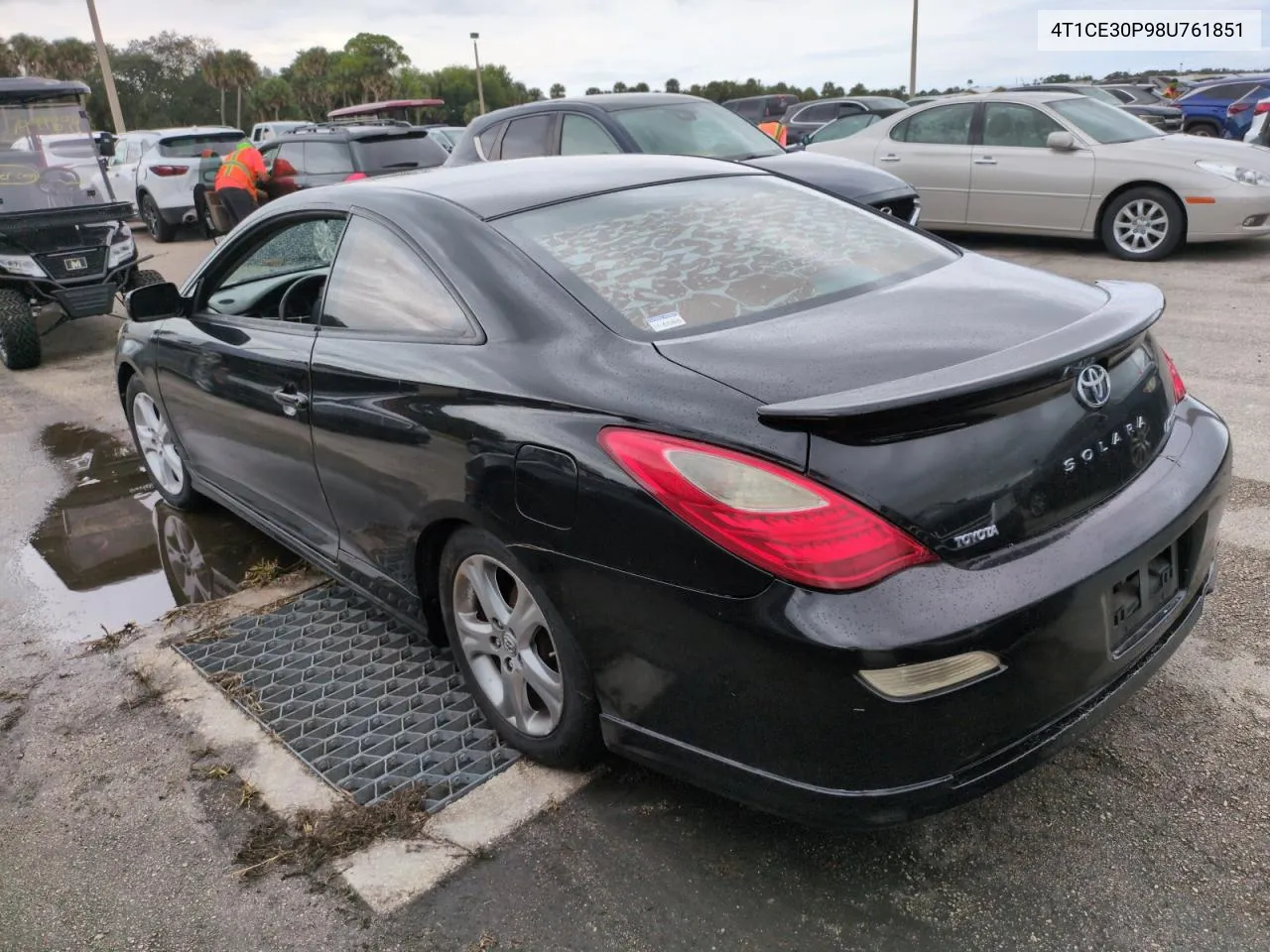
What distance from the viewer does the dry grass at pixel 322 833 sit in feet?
8.16

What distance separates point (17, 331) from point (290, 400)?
19.7ft

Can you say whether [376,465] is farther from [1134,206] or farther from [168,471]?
[1134,206]

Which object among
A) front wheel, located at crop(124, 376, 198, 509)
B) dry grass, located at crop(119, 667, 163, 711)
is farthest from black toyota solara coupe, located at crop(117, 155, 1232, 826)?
front wheel, located at crop(124, 376, 198, 509)

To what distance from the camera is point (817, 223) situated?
317 cm

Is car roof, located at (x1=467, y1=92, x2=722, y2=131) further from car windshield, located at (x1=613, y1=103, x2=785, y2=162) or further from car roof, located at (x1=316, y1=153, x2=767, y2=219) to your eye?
car roof, located at (x1=316, y1=153, x2=767, y2=219)

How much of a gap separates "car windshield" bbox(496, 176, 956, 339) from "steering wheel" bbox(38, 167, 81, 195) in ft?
23.9

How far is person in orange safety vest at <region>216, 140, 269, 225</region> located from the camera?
10.6 m

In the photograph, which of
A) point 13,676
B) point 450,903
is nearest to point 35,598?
point 13,676

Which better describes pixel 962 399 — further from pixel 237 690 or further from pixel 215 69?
pixel 215 69

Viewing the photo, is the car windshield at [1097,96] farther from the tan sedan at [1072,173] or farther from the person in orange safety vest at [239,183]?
the person in orange safety vest at [239,183]

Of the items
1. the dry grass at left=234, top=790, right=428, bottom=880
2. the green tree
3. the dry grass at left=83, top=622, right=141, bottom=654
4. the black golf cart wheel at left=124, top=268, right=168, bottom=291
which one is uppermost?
the green tree

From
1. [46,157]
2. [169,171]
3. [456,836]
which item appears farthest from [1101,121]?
[169,171]

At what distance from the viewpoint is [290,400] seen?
3299mm

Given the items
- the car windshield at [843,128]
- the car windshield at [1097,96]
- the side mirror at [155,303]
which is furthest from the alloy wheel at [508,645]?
the car windshield at [843,128]
